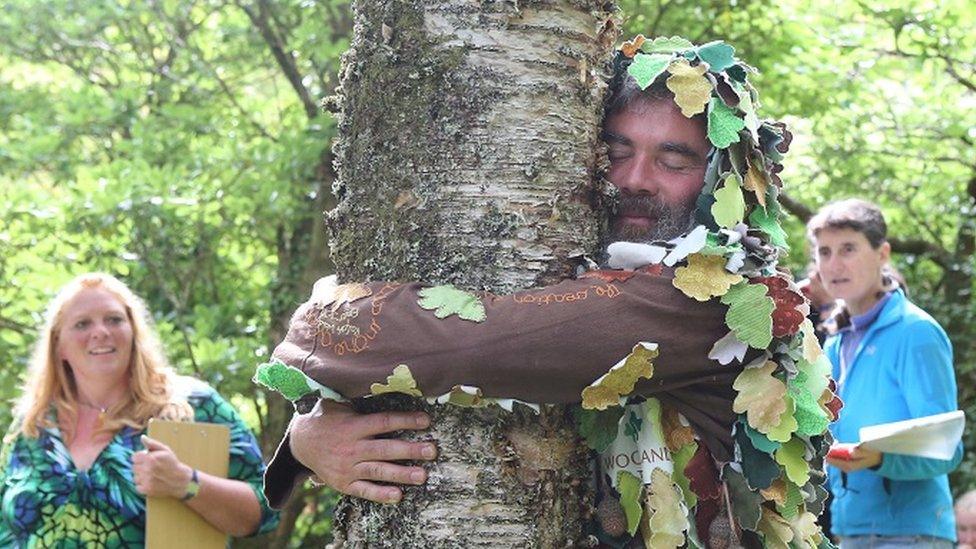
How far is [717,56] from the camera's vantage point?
243cm

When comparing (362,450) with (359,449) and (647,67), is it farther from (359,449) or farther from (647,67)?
(647,67)

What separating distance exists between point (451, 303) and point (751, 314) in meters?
0.51

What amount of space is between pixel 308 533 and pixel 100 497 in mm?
4186

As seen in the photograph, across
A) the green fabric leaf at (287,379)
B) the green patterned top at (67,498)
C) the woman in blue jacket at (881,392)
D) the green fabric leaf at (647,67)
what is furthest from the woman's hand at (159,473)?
the green fabric leaf at (647,67)

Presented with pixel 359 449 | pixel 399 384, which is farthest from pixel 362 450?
pixel 399 384

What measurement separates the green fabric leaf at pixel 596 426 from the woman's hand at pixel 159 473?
7.60ft

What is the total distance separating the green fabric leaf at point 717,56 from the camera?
242 cm

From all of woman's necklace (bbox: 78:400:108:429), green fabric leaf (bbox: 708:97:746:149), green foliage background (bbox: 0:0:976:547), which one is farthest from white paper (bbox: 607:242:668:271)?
green foliage background (bbox: 0:0:976:547)

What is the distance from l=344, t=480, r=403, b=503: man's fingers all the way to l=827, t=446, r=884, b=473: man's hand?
254 cm

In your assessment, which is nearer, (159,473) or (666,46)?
(666,46)

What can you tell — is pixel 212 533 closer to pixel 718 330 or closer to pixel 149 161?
pixel 718 330

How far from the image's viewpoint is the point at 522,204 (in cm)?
221

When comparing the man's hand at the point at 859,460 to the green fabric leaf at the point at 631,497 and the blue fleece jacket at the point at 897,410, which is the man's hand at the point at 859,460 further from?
the green fabric leaf at the point at 631,497

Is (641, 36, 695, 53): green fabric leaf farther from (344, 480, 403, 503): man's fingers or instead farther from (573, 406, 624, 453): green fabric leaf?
(344, 480, 403, 503): man's fingers
